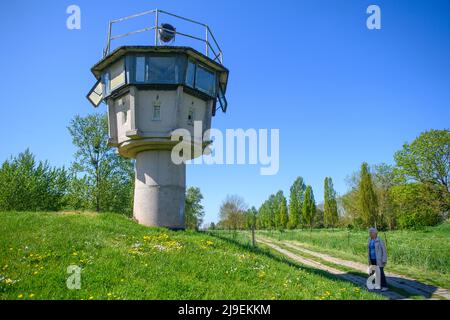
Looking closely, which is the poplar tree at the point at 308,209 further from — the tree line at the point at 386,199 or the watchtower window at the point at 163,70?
the watchtower window at the point at 163,70

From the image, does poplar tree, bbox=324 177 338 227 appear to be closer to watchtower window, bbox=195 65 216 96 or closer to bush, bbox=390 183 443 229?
bush, bbox=390 183 443 229

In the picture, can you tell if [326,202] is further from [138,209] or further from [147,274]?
[147,274]

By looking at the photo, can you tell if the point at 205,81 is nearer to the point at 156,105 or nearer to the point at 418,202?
the point at 156,105

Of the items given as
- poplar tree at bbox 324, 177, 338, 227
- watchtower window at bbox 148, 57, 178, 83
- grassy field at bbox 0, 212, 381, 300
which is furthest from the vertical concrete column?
poplar tree at bbox 324, 177, 338, 227

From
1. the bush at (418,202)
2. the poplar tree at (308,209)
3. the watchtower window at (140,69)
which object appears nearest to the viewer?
the watchtower window at (140,69)

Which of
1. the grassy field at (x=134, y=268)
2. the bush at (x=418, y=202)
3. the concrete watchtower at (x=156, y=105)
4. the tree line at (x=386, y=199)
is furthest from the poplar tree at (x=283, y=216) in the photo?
the grassy field at (x=134, y=268)

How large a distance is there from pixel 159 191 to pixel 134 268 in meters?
7.57

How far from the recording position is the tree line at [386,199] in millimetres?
29297

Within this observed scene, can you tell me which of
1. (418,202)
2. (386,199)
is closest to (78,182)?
(418,202)

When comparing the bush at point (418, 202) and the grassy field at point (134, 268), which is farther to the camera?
the bush at point (418, 202)

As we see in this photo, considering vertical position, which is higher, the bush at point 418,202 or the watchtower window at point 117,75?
the watchtower window at point 117,75

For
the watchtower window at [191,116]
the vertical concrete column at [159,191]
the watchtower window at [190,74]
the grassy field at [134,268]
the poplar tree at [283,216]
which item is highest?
the watchtower window at [190,74]

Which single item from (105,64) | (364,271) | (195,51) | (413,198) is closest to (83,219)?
(105,64)

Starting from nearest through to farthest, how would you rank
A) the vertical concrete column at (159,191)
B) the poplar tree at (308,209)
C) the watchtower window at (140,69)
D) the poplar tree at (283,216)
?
the watchtower window at (140,69)
the vertical concrete column at (159,191)
the poplar tree at (308,209)
the poplar tree at (283,216)
